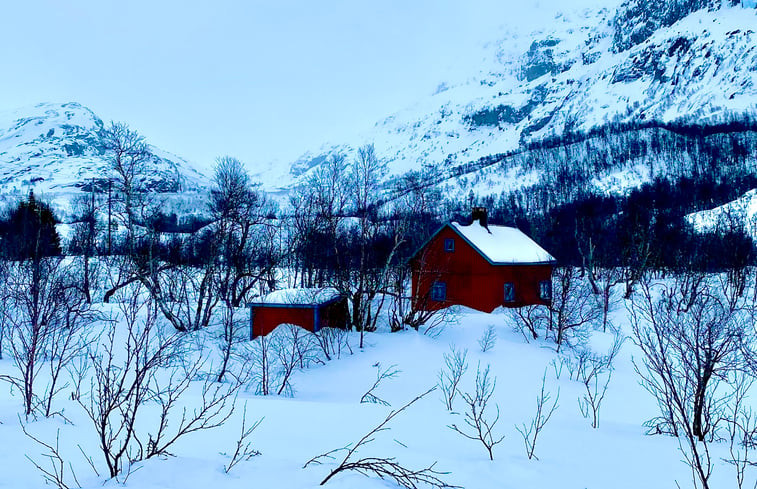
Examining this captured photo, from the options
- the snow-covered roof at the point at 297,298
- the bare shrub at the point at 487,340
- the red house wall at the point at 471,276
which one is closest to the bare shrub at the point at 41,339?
the snow-covered roof at the point at 297,298

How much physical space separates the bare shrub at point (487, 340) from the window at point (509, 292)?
7276mm

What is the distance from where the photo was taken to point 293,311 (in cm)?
1903

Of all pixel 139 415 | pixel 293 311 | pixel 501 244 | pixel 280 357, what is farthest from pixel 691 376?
pixel 501 244

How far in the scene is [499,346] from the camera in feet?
56.9

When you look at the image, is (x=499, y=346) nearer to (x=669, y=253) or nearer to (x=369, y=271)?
(x=369, y=271)

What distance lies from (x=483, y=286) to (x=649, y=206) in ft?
263

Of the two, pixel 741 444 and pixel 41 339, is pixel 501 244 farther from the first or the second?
pixel 41 339

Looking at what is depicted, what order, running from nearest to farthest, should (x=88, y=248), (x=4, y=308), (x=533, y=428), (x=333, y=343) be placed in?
1. (x=533, y=428)
2. (x=4, y=308)
3. (x=333, y=343)
4. (x=88, y=248)

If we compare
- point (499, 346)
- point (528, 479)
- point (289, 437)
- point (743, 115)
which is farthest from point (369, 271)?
point (743, 115)

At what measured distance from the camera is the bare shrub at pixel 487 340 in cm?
1697

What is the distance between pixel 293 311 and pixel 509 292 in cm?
1224

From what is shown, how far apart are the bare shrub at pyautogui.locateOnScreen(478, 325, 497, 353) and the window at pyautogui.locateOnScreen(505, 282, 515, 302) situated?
728cm

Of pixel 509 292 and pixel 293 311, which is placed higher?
pixel 509 292

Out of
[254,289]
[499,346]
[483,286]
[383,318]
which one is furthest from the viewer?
[254,289]
